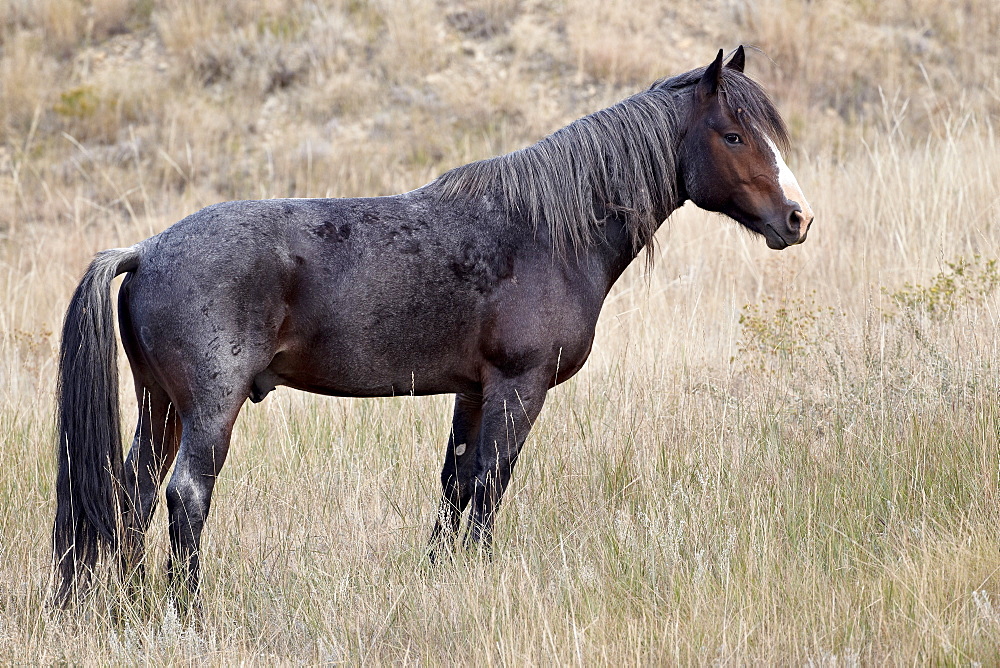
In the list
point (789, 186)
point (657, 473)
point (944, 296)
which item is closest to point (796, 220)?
point (789, 186)

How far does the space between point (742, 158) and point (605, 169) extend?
55 cm

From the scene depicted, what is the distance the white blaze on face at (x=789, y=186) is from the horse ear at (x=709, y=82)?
302 mm

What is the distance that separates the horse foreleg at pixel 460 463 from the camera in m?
3.96

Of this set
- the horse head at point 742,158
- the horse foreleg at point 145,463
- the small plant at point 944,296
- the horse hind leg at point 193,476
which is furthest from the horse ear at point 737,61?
the horse foreleg at point 145,463

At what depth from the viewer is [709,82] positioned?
386cm

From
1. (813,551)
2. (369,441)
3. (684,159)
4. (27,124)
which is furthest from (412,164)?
(813,551)

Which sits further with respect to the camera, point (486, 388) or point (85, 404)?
point (486, 388)

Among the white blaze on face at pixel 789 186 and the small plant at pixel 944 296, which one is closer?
the white blaze on face at pixel 789 186

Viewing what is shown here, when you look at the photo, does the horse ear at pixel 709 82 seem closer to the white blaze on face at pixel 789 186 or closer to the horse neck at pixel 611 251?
the white blaze on face at pixel 789 186

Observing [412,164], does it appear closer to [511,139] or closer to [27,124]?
[511,139]

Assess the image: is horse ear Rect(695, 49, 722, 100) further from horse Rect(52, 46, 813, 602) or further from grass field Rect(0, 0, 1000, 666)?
grass field Rect(0, 0, 1000, 666)

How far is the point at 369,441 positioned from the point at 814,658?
8.82 feet

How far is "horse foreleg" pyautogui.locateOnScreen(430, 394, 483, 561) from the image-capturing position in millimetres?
3959

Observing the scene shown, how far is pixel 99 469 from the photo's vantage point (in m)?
3.51
